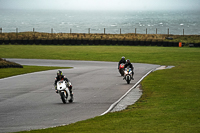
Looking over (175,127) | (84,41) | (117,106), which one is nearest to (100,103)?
(117,106)

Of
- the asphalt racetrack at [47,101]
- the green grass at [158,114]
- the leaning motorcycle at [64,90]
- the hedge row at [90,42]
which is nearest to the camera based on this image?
the green grass at [158,114]

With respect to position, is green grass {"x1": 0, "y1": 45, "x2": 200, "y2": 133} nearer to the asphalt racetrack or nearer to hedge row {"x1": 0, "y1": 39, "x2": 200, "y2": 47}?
the asphalt racetrack

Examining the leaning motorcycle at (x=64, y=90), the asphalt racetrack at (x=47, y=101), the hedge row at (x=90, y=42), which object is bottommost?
the asphalt racetrack at (x=47, y=101)

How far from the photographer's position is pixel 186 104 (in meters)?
14.6

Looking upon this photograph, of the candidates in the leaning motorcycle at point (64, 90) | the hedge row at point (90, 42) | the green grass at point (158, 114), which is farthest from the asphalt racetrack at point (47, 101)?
the hedge row at point (90, 42)

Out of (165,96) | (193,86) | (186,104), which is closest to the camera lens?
(186,104)

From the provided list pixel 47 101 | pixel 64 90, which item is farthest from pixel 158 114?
pixel 47 101

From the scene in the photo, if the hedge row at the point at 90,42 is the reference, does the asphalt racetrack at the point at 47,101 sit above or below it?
below

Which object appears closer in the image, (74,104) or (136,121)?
(136,121)

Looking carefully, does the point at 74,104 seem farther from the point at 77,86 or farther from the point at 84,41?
the point at 84,41

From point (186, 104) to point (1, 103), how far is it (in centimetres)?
739

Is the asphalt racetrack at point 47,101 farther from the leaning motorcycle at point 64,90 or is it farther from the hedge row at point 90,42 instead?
the hedge row at point 90,42

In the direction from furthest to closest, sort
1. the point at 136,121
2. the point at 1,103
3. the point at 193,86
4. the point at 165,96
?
the point at 193,86, the point at 165,96, the point at 1,103, the point at 136,121

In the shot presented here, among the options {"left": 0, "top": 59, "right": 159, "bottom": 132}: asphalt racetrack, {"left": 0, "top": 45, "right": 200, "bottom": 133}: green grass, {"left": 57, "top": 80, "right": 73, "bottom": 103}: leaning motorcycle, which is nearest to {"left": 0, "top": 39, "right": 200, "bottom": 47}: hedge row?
{"left": 0, "top": 45, "right": 200, "bottom": 133}: green grass
